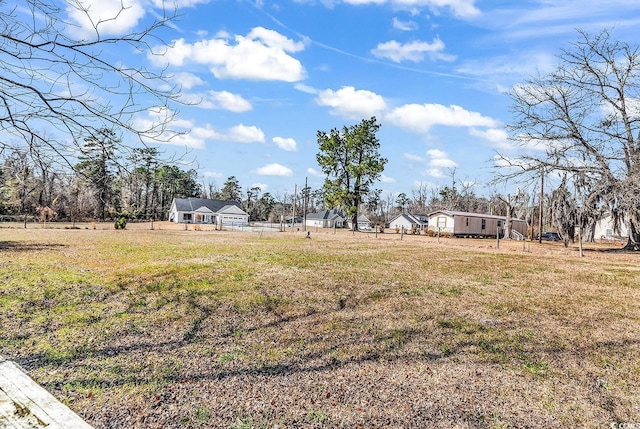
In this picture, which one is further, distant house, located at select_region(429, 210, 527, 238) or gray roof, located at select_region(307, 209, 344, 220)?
gray roof, located at select_region(307, 209, 344, 220)

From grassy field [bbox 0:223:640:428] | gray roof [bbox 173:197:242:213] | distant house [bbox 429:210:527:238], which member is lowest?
grassy field [bbox 0:223:640:428]

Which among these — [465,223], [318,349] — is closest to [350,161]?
[465,223]

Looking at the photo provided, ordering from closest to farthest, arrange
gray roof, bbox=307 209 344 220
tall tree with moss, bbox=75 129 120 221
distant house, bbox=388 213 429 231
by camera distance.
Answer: tall tree with moss, bbox=75 129 120 221, distant house, bbox=388 213 429 231, gray roof, bbox=307 209 344 220

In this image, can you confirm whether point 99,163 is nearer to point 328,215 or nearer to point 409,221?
point 409,221

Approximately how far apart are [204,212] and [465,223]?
113 feet

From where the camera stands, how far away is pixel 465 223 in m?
39.7

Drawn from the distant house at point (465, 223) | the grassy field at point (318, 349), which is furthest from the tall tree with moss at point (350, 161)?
the grassy field at point (318, 349)

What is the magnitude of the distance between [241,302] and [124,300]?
204 cm

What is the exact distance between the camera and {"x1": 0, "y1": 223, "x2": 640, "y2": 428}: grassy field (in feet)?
10.2

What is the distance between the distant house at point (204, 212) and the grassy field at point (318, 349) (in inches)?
1727

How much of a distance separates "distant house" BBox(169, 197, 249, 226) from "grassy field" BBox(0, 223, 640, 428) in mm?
43869

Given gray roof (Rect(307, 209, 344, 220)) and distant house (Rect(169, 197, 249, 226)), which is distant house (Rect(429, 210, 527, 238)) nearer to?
gray roof (Rect(307, 209, 344, 220))

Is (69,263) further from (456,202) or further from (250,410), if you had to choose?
(456,202)

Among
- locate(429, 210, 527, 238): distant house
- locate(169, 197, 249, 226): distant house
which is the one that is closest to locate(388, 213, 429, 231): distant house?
locate(429, 210, 527, 238): distant house
